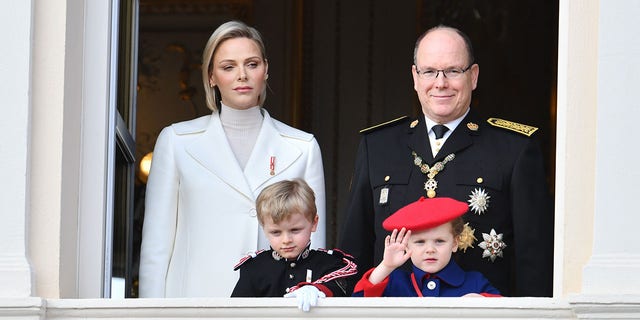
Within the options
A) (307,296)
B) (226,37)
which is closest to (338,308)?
(307,296)

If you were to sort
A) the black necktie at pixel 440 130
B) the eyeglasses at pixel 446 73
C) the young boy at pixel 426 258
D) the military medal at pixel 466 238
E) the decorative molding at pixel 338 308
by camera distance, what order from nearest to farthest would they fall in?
the decorative molding at pixel 338 308
the young boy at pixel 426 258
the military medal at pixel 466 238
the eyeglasses at pixel 446 73
the black necktie at pixel 440 130

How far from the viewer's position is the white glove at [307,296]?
704cm

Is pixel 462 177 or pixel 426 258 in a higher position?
pixel 462 177

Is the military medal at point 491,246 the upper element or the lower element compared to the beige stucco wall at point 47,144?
lower

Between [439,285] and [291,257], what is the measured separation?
55cm

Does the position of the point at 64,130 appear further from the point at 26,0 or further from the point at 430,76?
the point at 430,76

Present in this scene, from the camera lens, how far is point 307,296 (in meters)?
7.06

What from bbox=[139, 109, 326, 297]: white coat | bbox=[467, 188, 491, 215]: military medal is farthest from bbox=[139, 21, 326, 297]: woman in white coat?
bbox=[467, 188, 491, 215]: military medal

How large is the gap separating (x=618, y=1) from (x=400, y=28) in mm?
5786

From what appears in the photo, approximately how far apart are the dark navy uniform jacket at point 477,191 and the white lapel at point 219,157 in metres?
0.49

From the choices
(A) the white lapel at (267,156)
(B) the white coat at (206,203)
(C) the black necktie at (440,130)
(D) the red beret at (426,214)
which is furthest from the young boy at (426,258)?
(A) the white lapel at (267,156)

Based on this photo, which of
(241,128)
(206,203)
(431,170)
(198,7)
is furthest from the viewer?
(198,7)

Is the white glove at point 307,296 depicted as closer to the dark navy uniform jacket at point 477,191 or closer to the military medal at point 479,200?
the dark navy uniform jacket at point 477,191

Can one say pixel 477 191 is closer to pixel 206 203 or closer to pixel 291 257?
pixel 291 257
